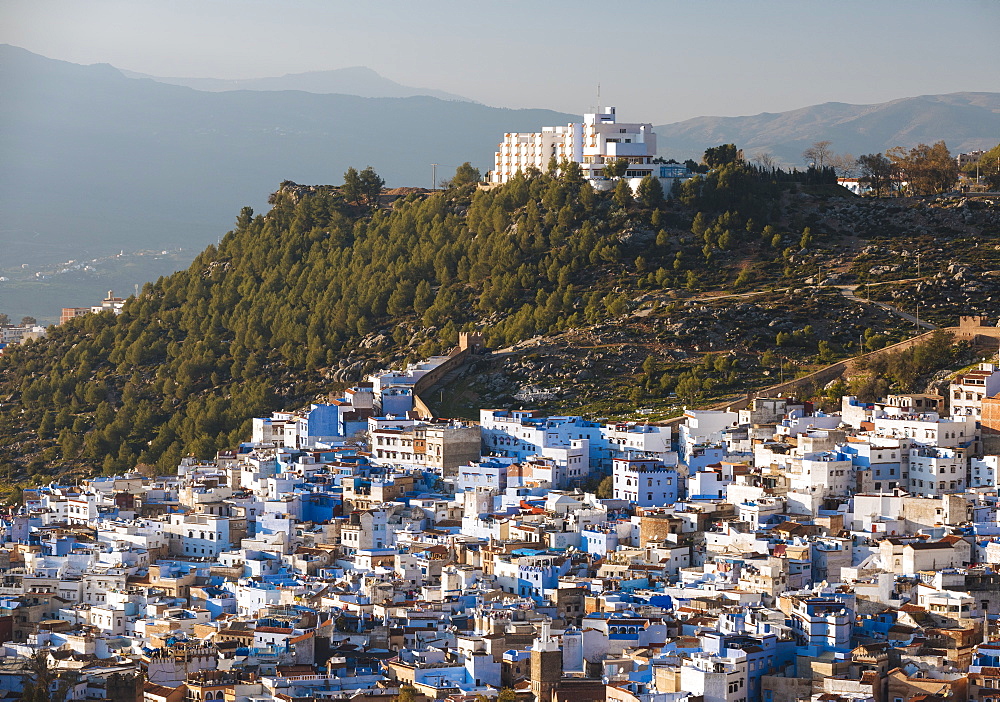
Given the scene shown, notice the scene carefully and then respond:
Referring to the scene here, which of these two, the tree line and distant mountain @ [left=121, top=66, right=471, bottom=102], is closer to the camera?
the tree line

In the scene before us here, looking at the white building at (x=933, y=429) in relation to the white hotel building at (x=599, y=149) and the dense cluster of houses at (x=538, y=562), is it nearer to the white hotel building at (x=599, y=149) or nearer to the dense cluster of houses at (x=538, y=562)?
the dense cluster of houses at (x=538, y=562)

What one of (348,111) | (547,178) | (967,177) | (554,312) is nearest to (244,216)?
(547,178)

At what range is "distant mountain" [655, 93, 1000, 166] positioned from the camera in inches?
4506

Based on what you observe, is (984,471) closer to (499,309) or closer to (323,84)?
(499,309)

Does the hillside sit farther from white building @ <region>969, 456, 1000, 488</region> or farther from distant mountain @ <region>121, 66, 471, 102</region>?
distant mountain @ <region>121, 66, 471, 102</region>

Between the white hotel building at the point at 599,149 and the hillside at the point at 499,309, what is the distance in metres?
1.00

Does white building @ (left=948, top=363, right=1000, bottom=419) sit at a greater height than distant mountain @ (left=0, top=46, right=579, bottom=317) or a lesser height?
lesser

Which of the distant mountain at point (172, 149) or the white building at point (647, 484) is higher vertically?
the distant mountain at point (172, 149)

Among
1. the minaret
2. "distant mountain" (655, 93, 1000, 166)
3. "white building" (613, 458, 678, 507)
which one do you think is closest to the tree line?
"white building" (613, 458, 678, 507)

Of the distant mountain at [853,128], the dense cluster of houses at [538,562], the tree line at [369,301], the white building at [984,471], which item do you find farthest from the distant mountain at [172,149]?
the white building at [984,471]

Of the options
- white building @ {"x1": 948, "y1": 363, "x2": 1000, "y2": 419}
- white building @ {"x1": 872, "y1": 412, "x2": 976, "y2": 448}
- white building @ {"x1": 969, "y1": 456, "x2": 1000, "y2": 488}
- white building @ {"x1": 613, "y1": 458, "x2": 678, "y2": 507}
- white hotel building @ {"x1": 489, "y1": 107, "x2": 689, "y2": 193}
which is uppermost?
white hotel building @ {"x1": 489, "y1": 107, "x2": 689, "y2": 193}

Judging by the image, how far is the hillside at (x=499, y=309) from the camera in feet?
127

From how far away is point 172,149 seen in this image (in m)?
114

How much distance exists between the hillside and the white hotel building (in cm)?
100
